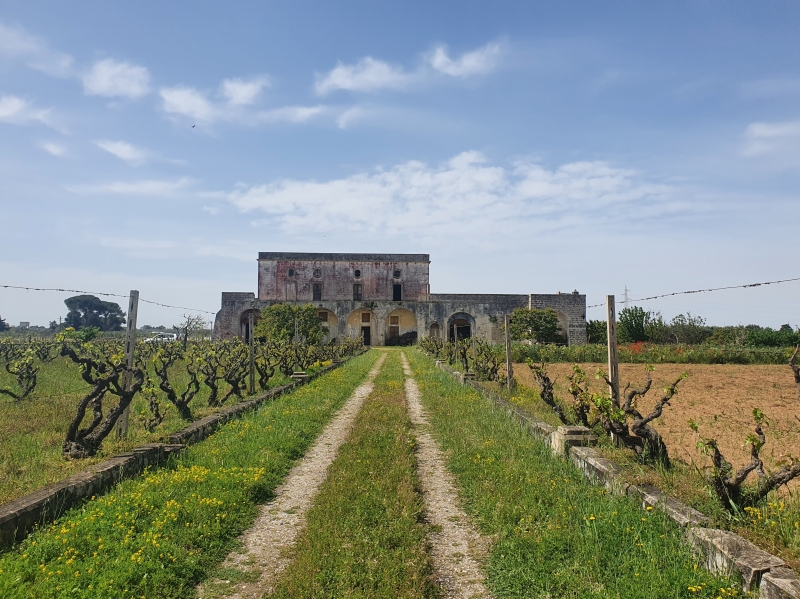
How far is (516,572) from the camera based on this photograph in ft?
12.0

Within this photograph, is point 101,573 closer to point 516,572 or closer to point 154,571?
point 154,571

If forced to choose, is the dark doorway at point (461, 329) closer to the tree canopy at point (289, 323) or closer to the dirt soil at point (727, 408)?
the tree canopy at point (289, 323)

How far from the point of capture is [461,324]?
39562 millimetres

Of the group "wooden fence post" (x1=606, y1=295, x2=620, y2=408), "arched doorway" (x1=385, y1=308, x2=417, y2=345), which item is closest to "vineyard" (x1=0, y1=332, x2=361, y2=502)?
"wooden fence post" (x1=606, y1=295, x2=620, y2=408)

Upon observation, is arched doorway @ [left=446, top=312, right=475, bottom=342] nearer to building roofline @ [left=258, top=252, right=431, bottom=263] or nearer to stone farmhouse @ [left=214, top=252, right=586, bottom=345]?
stone farmhouse @ [left=214, top=252, right=586, bottom=345]

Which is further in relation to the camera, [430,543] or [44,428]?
[44,428]

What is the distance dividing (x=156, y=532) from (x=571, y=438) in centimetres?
Answer: 446

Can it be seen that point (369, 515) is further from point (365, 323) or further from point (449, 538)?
point (365, 323)

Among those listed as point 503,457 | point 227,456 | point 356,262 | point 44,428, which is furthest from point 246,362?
point 356,262

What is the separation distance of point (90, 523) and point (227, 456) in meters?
2.31

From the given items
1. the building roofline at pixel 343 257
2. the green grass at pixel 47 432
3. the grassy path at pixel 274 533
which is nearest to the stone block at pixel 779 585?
the grassy path at pixel 274 533

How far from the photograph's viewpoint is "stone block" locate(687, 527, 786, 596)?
312 centimetres

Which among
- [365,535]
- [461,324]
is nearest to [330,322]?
[461,324]

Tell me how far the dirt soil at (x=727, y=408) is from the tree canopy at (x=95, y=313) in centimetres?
6264
